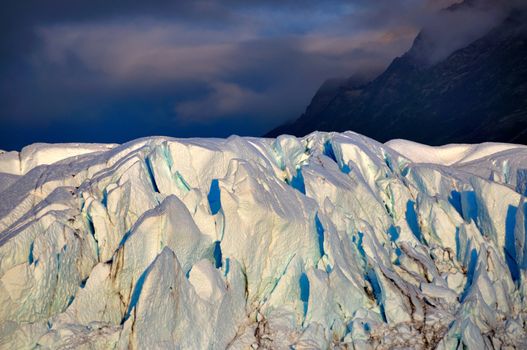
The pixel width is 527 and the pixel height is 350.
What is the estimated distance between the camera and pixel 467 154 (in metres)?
32.2

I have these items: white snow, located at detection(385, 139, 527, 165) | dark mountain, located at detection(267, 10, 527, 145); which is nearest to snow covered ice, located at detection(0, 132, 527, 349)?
white snow, located at detection(385, 139, 527, 165)

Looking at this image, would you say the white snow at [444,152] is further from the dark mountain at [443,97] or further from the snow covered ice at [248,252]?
the dark mountain at [443,97]

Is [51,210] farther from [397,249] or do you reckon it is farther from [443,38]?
[443,38]

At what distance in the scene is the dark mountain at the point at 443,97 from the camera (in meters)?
103

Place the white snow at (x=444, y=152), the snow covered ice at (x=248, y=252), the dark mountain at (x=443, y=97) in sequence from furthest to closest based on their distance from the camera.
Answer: the dark mountain at (x=443, y=97)
the white snow at (x=444, y=152)
the snow covered ice at (x=248, y=252)

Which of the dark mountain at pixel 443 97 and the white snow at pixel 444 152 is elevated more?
the white snow at pixel 444 152

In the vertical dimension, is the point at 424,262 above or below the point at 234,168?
below

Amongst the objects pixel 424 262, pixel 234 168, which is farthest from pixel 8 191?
pixel 424 262

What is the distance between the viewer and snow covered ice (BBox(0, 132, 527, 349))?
19906mm

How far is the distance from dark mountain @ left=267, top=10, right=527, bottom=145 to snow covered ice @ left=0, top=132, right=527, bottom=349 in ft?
214

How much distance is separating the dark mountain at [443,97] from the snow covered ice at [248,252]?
6530 cm

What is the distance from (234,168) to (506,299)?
36.1 ft

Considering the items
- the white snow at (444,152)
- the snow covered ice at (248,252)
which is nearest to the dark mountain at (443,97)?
the white snow at (444,152)

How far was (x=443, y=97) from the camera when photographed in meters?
123
